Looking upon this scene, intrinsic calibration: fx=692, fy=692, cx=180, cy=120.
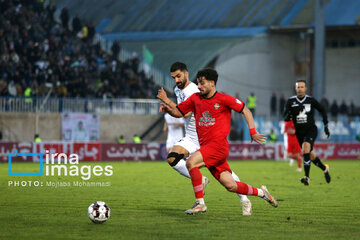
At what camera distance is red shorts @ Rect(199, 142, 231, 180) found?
9.85 meters

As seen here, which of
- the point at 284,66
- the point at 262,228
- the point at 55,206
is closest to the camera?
the point at 262,228

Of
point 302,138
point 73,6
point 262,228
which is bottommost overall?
point 262,228

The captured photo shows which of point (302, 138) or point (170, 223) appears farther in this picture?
point (302, 138)

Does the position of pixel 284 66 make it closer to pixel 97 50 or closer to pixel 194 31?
pixel 194 31

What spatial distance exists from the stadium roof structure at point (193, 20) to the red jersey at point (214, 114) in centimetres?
2941

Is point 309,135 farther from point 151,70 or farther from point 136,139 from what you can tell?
point 151,70

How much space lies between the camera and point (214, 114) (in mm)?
9930

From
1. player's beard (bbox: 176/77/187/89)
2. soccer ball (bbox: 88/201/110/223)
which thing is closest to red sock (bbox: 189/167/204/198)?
soccer ball (bbox: 88/201/110/223)

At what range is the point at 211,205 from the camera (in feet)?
→ 38.0

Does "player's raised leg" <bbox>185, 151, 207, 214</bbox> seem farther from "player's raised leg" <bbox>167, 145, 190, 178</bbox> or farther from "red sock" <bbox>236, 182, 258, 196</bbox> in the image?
"red sock" <bbox>236, 182, 258, 196</bbox>

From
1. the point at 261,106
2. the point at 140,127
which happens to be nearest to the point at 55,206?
the point at 140,127

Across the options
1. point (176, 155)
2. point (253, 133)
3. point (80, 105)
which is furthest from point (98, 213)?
point (80, 105)

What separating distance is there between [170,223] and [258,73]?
115 ft

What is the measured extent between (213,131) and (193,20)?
Result: 35231mm
